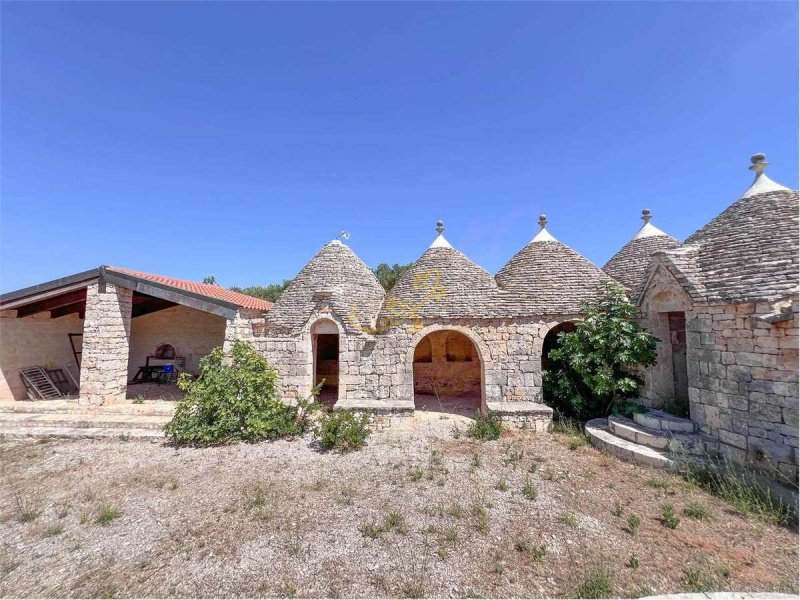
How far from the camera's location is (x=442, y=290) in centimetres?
932

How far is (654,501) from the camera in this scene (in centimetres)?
480

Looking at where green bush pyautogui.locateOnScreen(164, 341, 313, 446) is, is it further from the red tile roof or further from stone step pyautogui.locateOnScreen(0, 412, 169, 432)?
the red tile roof

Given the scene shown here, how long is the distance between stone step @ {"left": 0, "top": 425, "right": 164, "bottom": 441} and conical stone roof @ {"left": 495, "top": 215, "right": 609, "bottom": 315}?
10.0 metres

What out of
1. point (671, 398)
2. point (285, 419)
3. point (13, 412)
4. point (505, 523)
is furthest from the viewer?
point (13, 412)

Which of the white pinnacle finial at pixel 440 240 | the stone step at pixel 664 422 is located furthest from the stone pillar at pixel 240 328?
the stone step at pixel 664 422

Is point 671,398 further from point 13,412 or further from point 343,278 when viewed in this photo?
point 13,412

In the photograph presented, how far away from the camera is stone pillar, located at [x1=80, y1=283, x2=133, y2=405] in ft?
30.2

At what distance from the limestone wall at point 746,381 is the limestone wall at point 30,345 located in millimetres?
19538

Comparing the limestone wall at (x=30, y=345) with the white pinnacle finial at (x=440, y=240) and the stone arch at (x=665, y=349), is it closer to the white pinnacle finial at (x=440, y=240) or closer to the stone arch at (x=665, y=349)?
the white pinnacle finial at (x=440, y=240)

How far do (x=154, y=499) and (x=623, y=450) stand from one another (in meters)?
8.69

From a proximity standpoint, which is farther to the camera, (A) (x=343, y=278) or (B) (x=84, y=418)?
(A) (x=343, y=278)

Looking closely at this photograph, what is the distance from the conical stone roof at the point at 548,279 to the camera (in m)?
8.56

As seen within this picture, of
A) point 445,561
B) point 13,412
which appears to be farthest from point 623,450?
point 13,412

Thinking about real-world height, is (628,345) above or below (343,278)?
below
